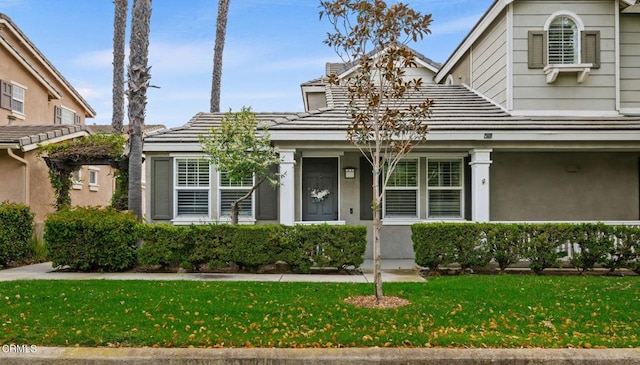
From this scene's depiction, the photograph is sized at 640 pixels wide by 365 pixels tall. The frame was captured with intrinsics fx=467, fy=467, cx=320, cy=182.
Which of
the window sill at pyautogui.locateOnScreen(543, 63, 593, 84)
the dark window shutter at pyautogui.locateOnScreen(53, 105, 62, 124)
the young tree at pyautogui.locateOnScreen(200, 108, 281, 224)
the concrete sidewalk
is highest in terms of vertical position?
the dark window shutter at pyautogui.locateOnScreen(53, 105, 62, 124)

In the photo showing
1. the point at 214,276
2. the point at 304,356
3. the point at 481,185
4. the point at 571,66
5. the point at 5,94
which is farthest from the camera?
the point at 5,94

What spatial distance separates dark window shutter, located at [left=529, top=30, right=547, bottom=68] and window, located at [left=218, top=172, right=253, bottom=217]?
317 inches

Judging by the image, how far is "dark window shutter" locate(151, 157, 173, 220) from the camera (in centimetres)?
1228

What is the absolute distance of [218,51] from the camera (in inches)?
798

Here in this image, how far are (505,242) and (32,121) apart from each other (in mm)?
19908

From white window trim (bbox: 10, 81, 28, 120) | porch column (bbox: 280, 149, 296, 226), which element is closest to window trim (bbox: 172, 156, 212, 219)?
porch column (bbox: 280, 149, 296, 226)

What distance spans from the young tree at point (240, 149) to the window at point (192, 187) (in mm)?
1383

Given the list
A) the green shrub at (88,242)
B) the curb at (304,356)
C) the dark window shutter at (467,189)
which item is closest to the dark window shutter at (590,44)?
the dark window shutter at (467,189)

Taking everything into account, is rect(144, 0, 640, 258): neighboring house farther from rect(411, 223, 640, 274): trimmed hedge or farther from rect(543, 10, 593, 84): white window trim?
rect(411, 223, 640, 274): trimmed hedge

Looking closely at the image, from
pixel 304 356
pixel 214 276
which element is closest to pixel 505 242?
pixel 214 276

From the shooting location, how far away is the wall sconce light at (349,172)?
40.0 feet

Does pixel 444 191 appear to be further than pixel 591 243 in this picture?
Yes

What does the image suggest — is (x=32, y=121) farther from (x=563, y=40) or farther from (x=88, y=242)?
(x=563, y=40)

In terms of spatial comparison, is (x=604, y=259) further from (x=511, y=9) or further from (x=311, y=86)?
(x=311, y=86)
